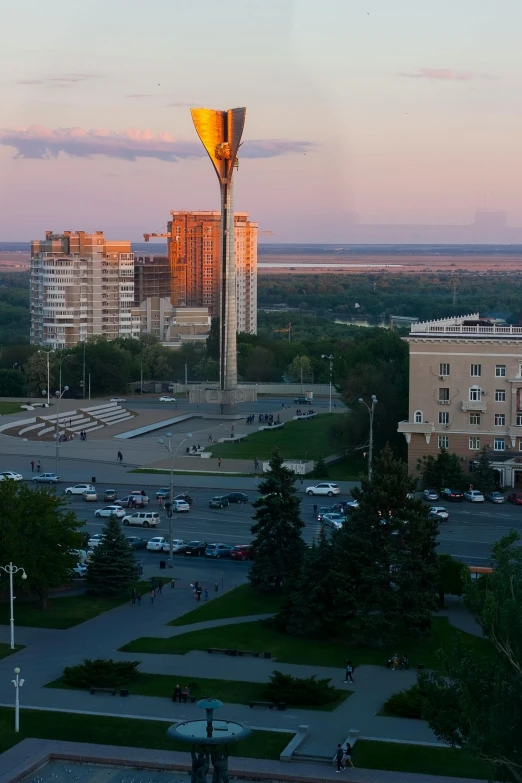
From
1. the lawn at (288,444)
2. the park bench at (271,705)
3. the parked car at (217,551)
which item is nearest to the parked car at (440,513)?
the parked car at (217,551)

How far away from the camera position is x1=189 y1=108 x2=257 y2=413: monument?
3346 inches

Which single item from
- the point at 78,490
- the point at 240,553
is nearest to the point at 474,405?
the point at 78,490

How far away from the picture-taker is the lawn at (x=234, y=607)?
123 ft

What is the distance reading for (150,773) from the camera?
2616 centimetres

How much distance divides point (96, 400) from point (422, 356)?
1387 inches

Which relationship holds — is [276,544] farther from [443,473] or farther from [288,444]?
[288,444]

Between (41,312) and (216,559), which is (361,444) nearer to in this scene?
(216,559)

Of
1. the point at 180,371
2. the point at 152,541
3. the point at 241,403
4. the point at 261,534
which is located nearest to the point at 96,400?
the point at 241,403

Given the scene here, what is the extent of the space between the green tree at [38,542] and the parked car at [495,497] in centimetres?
2133

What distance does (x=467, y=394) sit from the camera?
59.1 m

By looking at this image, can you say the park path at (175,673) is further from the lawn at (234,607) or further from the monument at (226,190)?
the monument at (226,190)

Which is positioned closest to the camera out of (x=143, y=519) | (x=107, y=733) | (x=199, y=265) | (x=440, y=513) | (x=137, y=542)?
(x=107, y=733)

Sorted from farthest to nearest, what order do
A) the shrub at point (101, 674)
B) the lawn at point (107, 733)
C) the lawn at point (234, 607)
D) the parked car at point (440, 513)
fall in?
the parked car at point (440, 513) < the lawn at point (234, 607) < the shrub at point (101, 674) < the lawn at point (107, 733)

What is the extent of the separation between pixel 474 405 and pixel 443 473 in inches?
144
